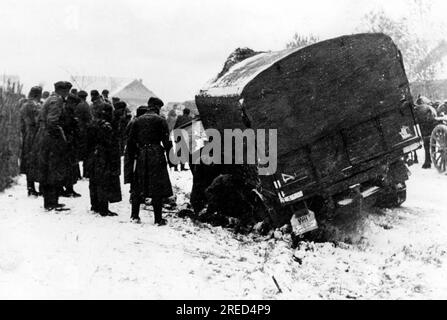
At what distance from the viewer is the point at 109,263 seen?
17.4 ft

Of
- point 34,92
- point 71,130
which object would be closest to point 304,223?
point 71,130

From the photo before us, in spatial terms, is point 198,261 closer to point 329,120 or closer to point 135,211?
point 135,211

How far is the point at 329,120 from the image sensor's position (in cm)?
623

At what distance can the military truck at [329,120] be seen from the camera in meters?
6.01

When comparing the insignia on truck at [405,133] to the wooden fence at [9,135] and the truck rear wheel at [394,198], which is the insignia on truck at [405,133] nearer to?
the truck rear wheel at [394,198]

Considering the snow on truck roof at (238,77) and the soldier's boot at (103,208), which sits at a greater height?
the snow on truck roof at (238,77)

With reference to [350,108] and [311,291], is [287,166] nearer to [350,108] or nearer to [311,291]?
[350,108]

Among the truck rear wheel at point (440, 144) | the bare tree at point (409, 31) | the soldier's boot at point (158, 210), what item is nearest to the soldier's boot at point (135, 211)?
the soldier's boot at point (158, 210)

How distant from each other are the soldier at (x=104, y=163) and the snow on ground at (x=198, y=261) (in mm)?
369

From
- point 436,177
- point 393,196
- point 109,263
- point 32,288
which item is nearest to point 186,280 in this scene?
point 109,263

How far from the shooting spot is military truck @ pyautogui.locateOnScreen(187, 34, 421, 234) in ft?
19.7

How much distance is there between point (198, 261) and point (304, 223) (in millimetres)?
1408

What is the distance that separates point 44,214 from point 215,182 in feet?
8.49

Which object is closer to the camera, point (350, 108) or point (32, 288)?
point (32, 288)
